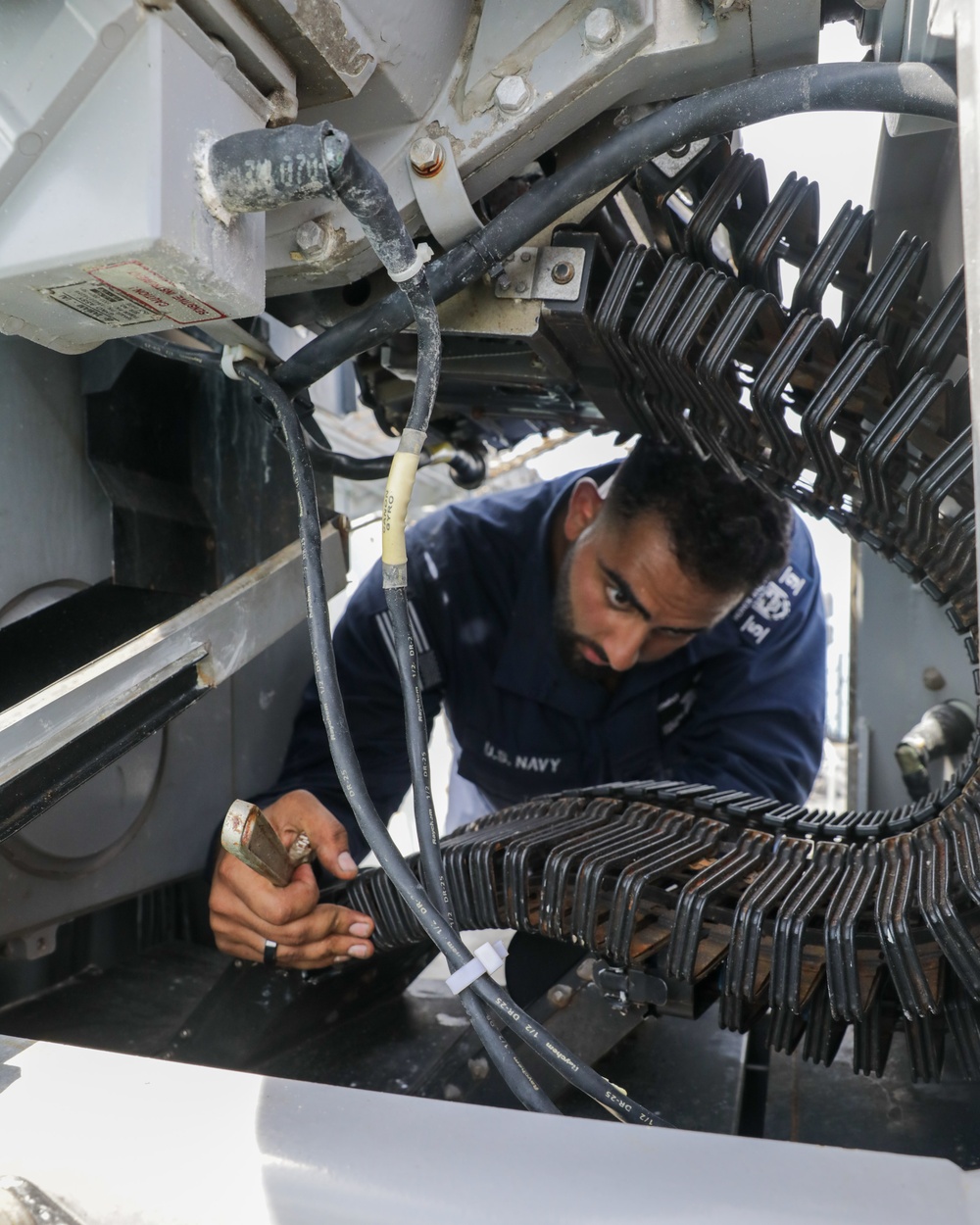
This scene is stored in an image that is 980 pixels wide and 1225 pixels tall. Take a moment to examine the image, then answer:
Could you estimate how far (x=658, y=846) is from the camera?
0.94 meters

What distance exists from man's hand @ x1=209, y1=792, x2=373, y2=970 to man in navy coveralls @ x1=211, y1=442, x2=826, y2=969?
0.50m

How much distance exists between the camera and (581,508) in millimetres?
1986

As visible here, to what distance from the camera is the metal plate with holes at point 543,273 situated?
0.89 meters

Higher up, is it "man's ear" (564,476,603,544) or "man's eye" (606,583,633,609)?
"man's ear" (564,476,603,544)

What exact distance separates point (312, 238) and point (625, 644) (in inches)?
43.3

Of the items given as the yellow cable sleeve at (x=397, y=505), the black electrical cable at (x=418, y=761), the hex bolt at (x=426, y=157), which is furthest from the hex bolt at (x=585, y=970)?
the hex bolt at (x=426, y=157)

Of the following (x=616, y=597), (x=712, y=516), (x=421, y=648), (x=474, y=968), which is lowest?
(x=474, y=968)

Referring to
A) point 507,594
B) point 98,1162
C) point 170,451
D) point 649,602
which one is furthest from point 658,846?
point 507,594

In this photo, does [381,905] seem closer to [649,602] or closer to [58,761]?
[58,761]

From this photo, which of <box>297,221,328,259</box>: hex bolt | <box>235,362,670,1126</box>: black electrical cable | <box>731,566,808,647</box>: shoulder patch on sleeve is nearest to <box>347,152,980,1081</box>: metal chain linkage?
<box>235,362,670,1126</box>: black electrical cable

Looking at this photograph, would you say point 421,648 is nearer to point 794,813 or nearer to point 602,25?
point 794,813

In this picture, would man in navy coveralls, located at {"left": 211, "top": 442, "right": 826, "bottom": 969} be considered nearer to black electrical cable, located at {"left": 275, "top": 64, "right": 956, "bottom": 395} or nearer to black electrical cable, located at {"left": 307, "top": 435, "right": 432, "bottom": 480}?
black electrical cable, located at {"left": 307, "top": 435, "right": 432, "bottom": 480}

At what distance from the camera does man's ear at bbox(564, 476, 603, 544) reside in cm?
198

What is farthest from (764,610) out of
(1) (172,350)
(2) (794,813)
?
(1) (172,350)
